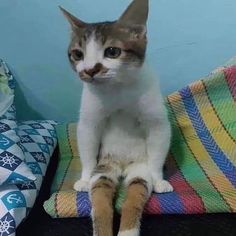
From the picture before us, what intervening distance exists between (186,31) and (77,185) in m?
0.59

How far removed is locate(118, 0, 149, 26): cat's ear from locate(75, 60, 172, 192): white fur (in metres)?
0.10

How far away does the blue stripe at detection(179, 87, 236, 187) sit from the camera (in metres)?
1.03

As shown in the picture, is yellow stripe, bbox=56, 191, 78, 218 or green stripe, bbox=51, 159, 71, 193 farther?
green stripe, bbox=51, 159, 71, 193

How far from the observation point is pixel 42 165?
1.06 metres

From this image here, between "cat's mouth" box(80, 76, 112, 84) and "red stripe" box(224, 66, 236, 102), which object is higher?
"cat's mouth" box(80, 76, 112, 84)

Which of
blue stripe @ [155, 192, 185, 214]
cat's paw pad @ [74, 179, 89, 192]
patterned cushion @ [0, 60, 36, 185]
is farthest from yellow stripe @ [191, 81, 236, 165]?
patterned cushion @ [0, 60, 36, 185]

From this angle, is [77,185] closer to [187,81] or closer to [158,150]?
[158,150]

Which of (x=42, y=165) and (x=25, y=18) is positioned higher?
(x=25, y=18)

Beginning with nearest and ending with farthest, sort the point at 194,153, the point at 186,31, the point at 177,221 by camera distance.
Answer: the point at 177,221, the point at 194,153, the point at 186,31

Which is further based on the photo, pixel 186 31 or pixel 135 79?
pixel 186 31

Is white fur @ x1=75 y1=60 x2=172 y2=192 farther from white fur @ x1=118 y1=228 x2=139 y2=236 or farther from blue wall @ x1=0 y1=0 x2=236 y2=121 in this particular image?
blue wall @ x1=0 y1=0 x2=236 y2=121

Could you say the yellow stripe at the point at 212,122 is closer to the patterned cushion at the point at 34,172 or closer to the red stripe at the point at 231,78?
the red stripe at the point at 231,78

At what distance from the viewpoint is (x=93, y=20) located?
129cm

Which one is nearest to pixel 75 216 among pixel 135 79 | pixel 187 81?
pixel 135 79
